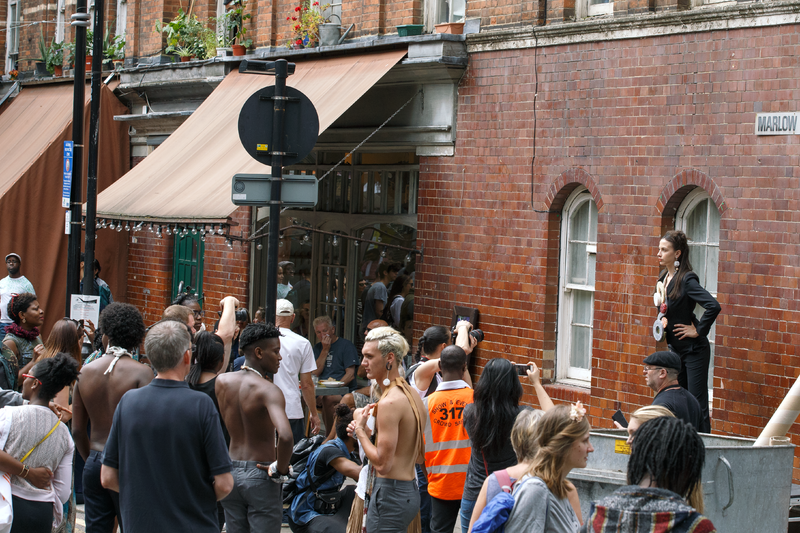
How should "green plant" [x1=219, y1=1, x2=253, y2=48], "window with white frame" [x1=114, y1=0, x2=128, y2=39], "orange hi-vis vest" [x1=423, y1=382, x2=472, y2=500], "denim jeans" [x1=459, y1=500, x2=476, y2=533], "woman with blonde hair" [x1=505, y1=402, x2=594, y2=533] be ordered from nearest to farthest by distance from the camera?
1. "woman with blonde hair" [x1=505, y1=402, x2=594, y2=533]
2. "denim jeans" [x1=459, y1=500, x2=476, y2=533]
3. "orange hi-vis vest" [x1=423, y1=382, x2=472, y2=500]
4. "green plant" [x1=219, y1=1, x2=253, y2=48]
5. "window with white frame" [x1=114, y1=0, x2=128, y2=39]

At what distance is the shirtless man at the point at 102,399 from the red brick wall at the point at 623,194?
490 cm

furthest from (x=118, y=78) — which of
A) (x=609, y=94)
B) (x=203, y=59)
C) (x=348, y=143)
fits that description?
(x=609, y=94)

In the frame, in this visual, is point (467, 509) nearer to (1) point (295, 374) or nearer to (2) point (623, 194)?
(1) point (295, 374)

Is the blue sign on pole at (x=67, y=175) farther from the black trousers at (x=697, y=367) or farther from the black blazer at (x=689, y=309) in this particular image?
the black trousers at (x=697, y=367)

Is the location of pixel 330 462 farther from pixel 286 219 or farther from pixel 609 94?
pixel 286 219

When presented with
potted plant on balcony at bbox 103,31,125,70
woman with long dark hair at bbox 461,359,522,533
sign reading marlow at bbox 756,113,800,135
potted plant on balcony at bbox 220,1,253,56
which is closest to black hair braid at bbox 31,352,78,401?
woman with long dark hair at bbox 461,359,522,533

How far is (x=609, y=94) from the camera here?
9656 millimetres

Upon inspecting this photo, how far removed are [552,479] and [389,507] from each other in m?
1.65

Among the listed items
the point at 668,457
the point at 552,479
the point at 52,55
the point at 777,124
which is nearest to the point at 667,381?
the point at 552,479

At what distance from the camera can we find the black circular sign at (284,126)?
6.91 m

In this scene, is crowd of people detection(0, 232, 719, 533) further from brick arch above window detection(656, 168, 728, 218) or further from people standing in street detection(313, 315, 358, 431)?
people standing in street detection(313, 315, 358, 431)

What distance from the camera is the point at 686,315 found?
26.9 ft

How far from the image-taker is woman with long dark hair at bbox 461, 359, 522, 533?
5820mm

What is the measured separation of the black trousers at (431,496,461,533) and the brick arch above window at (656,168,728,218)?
3.99 metres
